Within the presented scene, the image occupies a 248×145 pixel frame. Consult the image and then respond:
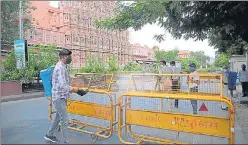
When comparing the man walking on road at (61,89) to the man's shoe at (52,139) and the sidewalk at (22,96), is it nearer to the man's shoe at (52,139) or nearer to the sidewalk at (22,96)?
the man's shoe at (52,139)

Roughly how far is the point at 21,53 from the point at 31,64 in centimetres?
135

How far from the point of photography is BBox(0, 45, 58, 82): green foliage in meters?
13.1

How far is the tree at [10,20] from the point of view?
1648 centimetres

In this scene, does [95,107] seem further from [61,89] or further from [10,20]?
[10,20]

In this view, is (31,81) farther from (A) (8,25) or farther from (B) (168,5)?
(B) (168,5)

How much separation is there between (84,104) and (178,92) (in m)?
1.88

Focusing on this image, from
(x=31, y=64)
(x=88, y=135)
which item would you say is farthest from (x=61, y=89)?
(x=31, y=64)

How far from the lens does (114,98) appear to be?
5.23 metres

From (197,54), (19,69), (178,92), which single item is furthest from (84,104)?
(197,54)

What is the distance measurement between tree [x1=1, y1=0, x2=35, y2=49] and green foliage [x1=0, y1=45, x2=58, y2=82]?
86.8 inches

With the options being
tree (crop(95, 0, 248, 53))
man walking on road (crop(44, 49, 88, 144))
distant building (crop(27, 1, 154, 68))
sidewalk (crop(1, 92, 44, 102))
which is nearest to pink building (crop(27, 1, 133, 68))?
distant building (crop(27, 1, 154, 68))

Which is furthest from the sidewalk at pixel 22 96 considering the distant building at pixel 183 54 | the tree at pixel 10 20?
the distant building at pixel 183 54

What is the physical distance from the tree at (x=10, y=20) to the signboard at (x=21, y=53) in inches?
140

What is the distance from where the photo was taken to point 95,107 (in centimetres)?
521
